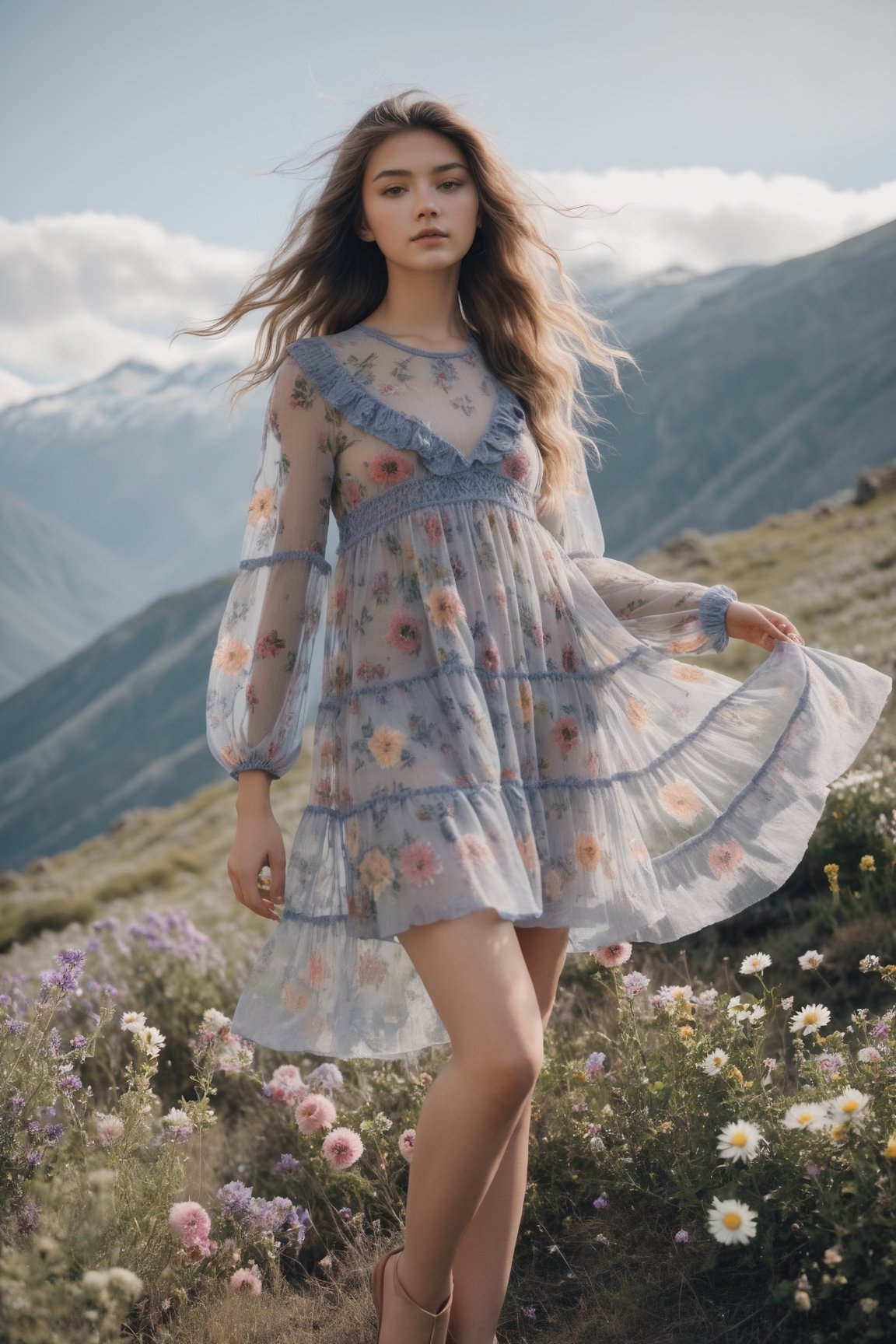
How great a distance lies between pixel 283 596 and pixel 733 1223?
1809 mm

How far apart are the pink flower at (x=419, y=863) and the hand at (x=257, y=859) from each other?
419mm

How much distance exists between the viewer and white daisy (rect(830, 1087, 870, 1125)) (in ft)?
8.35

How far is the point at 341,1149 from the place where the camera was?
3.30 m

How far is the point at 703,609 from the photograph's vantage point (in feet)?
10.8

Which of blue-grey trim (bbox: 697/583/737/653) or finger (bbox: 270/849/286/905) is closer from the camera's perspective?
finger (bbox: 270/849/286/905)

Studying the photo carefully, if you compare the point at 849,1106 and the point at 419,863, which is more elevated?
the point at 419,863

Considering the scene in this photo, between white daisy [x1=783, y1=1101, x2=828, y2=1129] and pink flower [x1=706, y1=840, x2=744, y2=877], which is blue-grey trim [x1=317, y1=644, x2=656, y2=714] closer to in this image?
pink flower [x1=706, y1=840, x2=744, y2=877]

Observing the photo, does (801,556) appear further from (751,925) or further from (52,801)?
(52,801)

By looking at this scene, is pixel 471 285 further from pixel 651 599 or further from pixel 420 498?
pixel 651 599

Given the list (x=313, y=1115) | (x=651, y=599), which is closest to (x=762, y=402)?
(x=651, y=599)

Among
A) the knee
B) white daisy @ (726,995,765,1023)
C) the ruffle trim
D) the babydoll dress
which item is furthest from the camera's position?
white daisy @ (726,995,765,1023)

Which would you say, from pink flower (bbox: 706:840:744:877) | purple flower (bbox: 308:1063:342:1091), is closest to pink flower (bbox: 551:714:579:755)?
pink flower (bbox: 706:840:744:877)

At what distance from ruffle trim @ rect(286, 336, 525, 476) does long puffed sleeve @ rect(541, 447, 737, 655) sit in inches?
14.4

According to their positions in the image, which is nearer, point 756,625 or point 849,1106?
point 849,1106
